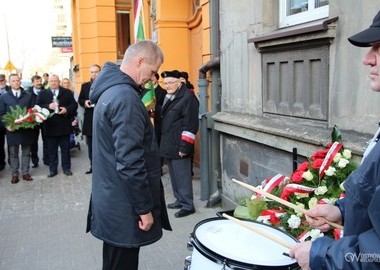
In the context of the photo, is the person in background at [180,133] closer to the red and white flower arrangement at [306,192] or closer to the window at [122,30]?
the red and white flower arrangement at [306,192]

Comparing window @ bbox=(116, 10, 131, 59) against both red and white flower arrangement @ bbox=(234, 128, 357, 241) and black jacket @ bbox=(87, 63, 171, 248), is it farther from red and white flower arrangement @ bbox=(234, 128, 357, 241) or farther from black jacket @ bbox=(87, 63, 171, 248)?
red and white flower arrangement @ bbox=(234, 128, 357, 241)

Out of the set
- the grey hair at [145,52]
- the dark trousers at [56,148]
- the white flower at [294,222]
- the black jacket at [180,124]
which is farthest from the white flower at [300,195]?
the dark trousers at [56,148]

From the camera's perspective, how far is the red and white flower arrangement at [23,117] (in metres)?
7.62

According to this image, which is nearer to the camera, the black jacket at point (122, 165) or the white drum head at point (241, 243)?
the white drum head at point (241, 243)

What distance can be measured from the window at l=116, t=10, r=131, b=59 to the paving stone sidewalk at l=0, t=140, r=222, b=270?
685cm

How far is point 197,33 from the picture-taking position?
28.2ft

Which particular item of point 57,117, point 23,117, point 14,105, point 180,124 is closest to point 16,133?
point 23,117

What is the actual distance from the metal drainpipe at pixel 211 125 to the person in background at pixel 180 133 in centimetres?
34

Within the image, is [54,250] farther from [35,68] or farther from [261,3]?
[35,68]

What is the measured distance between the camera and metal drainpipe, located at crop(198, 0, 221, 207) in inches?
240

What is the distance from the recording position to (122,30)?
1407 cm

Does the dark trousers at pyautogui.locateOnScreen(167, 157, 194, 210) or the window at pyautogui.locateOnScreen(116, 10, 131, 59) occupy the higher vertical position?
the window at pyautogui.locateOnScreen(116, 10, 131, 59)

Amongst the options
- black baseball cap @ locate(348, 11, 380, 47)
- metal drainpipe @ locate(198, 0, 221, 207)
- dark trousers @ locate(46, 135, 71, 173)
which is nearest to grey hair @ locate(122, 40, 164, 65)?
black baseball cap @ locate(348, 11, 380, 47)

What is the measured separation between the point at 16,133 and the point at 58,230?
308 centimetres
